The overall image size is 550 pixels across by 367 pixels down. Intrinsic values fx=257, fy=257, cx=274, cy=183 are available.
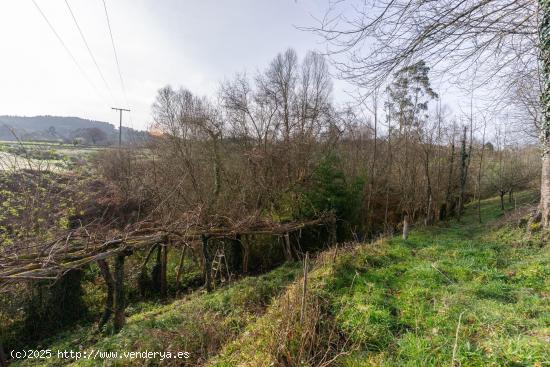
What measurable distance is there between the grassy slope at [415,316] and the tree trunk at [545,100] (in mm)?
1530

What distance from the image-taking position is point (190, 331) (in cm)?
420

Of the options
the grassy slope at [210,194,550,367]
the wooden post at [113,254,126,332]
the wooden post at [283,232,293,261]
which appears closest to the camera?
the grassy slope at [210,194,550,367]

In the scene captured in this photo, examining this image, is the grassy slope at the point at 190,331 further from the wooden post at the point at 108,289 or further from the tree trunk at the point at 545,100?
the tree trunk at the point at 545,100

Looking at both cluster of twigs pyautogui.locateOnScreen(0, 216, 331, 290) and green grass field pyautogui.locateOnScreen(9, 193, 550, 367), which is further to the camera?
cluster of twigs pyautogui.locateOnScreen(0, 216, 331, 290)

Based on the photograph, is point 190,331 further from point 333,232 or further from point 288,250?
point 333,232

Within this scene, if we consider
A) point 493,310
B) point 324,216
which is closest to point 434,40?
point 493,310

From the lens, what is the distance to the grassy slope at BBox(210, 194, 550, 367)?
2.56 metres

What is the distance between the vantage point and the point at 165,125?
1327 cm

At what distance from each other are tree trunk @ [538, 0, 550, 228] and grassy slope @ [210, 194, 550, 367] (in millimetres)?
1530

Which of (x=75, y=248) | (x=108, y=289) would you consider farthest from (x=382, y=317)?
(x=108, y=289)

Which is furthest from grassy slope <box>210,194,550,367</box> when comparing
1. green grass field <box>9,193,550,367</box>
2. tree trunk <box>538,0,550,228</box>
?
tree trunk <box>538,0,550,228</box>

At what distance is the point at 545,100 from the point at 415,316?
A: 4868 mm

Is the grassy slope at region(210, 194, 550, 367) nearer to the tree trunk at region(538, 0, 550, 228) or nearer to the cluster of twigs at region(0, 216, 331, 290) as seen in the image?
the tree trunk at region(538, 0, 550, 228)

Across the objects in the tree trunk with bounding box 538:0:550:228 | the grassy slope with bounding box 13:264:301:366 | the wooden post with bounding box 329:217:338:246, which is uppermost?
the tree trunk with bounding box 538:0:550:228
